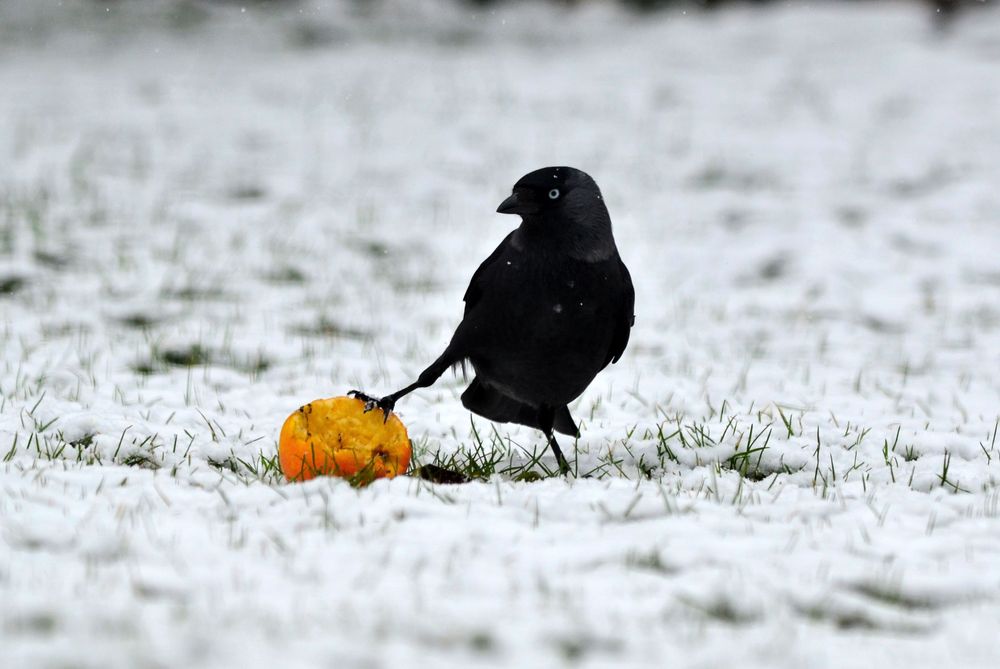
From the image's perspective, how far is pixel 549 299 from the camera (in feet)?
11.3

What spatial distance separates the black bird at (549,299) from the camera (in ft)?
11.4

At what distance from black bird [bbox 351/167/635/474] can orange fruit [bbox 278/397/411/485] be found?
3.5 inches

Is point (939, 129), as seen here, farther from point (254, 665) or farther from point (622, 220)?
point (254, 665)

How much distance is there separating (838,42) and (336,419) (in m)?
14.2

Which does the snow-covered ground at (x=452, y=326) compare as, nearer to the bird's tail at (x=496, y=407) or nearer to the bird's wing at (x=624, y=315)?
the bird's tail at (x=496, y=407)

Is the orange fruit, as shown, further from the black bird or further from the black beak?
the black beak

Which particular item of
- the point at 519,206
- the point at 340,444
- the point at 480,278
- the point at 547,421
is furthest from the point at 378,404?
the point at 519,206

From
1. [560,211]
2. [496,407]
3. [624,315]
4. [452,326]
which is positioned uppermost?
[560,211]

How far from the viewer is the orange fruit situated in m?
3.25

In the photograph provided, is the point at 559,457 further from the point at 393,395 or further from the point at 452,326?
the point at 452,326

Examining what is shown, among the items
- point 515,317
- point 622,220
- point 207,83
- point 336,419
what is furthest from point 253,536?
point 207,83

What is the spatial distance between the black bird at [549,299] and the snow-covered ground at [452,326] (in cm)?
39

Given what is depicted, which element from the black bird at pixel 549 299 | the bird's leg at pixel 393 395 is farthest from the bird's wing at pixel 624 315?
the bird's leg at pixel 393 395

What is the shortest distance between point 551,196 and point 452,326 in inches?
110
